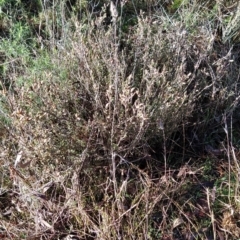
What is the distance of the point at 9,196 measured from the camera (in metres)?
2.42

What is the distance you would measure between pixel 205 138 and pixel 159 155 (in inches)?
12.4

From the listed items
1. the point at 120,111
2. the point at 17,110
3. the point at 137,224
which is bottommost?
the point at 137,224

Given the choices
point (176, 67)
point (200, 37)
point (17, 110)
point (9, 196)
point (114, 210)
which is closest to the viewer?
point (17, 110)

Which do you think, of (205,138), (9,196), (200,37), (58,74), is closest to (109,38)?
(58,74)

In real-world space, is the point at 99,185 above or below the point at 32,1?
below

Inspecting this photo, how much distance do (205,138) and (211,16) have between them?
0.93 meters

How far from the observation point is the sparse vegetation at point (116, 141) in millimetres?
2234

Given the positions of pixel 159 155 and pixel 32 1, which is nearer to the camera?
pixel 159 155

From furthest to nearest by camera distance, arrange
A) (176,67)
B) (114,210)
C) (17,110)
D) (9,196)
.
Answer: (176,67), (9,196), (114,210), (17,110)

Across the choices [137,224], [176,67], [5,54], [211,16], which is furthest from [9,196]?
[211,16]

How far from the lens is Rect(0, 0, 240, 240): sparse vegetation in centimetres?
223

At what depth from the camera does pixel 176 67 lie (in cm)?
259

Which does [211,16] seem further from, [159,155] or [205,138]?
[159,155]

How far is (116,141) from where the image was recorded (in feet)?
7.78
